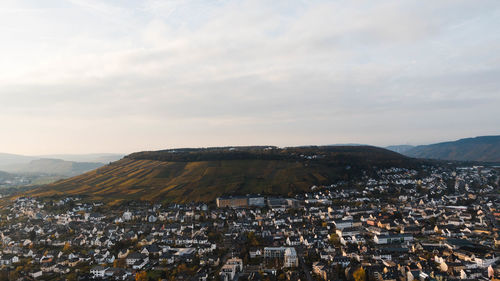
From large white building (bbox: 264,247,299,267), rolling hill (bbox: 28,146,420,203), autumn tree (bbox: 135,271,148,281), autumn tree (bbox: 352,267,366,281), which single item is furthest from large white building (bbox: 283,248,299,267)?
rolling hill (bbox: 28,146,420,203)

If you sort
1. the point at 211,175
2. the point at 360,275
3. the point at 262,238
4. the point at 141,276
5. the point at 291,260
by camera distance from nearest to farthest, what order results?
the point at 360,275 < the point at 141,276 < the point at 291,260 < the point at 262,238 < the point at 211,175

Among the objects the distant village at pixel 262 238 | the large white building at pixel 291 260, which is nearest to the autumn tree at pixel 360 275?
the distant village at pixel 262 238

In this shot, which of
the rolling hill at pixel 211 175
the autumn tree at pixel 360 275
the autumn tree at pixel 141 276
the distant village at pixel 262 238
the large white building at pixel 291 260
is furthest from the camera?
the rolling hill at pixel 211 175

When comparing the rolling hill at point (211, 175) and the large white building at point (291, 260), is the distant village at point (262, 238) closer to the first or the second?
the large white building at point (291, 260)

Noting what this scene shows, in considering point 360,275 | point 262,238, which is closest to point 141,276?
point 262,238

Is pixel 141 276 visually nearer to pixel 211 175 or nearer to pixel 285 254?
pixel 285 254

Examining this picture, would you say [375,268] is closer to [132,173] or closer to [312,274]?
[312,274]
